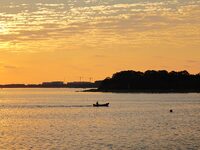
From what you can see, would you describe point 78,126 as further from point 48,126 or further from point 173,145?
point 173,145

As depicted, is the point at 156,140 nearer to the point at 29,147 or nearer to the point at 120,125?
the point at 29,147

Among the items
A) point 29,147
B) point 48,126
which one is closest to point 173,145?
point 29,147

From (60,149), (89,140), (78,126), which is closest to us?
(60,149)

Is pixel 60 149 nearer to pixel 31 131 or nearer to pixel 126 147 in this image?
pixel 126 147

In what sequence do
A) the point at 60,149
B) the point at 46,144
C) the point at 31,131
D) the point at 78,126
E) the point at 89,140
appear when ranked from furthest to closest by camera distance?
1. the point at 78,126
2. the point at 31,131
3. the point at 89,140
4. the point at 46,144
5. the point at 60,149

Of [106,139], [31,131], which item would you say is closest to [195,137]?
[106,139]

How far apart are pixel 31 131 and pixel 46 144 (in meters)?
21.2

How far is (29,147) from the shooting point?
227 feet

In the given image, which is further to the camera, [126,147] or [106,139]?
[106,139]

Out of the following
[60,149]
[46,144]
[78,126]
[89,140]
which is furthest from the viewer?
[78,126]

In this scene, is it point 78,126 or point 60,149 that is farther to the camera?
point 78,126

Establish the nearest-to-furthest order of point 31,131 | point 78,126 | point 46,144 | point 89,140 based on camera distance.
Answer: point 46,144, point 89,140, point 31,131, point 78,126

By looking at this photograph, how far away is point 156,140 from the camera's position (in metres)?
75.5

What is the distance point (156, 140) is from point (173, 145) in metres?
6.30
